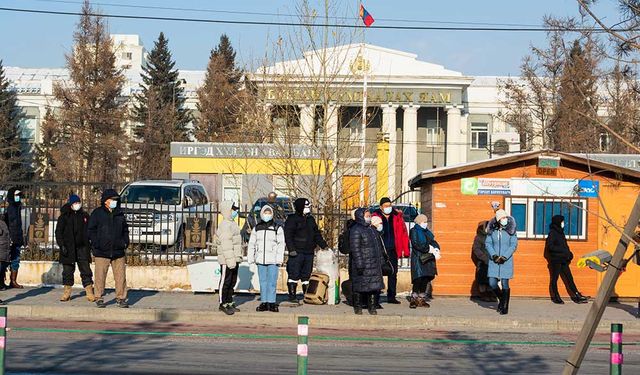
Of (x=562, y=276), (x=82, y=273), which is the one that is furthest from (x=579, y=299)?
(x=82, y=273)

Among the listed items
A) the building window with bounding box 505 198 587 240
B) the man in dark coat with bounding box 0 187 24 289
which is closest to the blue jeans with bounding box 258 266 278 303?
the man in dark coat with bounding box 0 187 24 289

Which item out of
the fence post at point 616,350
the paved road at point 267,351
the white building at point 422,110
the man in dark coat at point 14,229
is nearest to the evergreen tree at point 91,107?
the white building at point 422,110

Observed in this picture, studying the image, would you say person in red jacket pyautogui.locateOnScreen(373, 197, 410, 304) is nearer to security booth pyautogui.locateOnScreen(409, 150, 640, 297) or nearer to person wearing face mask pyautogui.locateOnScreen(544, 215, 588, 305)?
security booth pyautogui.locateOnScreen(409, 150, 640, 297)

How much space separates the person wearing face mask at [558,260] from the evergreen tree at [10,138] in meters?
43.9

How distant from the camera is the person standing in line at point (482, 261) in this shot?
19.5m

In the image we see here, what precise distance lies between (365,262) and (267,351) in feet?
12.6

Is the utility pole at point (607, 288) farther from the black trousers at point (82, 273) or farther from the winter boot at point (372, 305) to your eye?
the black trousers at point (82, 273)

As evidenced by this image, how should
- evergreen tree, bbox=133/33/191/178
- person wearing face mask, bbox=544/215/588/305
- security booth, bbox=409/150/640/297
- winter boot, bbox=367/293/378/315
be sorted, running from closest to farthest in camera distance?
winter boot, bbox=367/293/378/315, person wearing face mask, bbox=544/215/588/305, security booth, bbox=409/150/640/297, evergreen tree, bbox=133/33/191/178

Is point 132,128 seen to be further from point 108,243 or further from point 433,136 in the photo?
point 108,243

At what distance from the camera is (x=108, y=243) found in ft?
56.4

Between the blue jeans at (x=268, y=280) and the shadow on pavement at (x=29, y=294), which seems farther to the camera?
the shadow on pavement at (x=29, y=294)

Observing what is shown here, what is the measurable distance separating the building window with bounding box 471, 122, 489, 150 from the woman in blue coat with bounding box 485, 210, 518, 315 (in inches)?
2189

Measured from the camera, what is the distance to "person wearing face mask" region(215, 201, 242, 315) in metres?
17.1

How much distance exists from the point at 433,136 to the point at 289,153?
154ft
